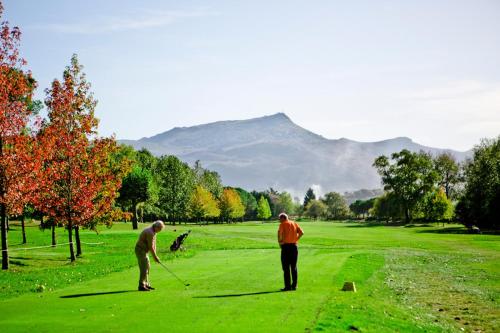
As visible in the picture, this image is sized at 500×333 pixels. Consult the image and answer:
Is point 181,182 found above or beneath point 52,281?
above

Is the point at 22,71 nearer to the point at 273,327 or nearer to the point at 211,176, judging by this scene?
the point at 273,327

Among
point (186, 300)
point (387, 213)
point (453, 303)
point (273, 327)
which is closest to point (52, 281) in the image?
point (186, 300)

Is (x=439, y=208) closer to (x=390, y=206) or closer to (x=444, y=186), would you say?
(x=390, y=206)

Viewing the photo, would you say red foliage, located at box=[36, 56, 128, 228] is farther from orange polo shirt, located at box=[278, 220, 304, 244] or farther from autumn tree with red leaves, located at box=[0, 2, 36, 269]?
orange polo shirt, located at box=[278, 220, 304, 244]

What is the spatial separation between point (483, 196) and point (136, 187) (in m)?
64.8

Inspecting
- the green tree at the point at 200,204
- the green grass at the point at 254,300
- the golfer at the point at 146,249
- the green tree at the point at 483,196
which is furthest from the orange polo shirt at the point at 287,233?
the green tree at the point at 200,204

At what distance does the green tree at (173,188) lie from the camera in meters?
135

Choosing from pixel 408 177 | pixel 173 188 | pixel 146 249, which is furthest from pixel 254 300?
pixel 408 177

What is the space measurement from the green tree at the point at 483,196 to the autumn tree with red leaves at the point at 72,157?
7725 cm

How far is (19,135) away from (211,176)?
152 metres

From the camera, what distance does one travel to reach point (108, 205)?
40094 millimetres

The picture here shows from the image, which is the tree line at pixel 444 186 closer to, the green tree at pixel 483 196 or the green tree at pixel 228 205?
the green tree at pixel 483 196

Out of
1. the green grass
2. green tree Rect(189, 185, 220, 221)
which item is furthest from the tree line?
the green grass

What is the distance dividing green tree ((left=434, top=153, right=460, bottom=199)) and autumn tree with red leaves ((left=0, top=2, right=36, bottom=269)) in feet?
459
